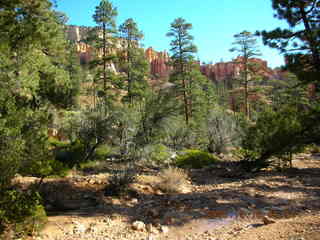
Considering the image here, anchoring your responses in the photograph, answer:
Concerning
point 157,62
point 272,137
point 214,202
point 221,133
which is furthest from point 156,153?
point 157,62

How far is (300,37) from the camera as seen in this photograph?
772 centimetres

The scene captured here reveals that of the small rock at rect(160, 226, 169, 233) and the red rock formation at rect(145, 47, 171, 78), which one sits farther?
the red rock formation at rect(145, 47, 171, 78)

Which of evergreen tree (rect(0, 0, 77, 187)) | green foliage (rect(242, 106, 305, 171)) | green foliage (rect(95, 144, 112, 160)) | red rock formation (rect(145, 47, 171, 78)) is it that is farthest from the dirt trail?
red rock formation (rect(145, 47, 171, 78))

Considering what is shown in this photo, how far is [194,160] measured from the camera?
12055 millimetres

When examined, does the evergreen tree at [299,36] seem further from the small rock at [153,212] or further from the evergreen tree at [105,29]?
the evergreen tree at [105,29]

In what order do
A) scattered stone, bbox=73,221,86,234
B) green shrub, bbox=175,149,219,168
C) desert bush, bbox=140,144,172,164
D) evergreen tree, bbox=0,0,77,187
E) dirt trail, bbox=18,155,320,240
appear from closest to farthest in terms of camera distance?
evergreen tree, bbox=0,0,77,187
dirt trail, bbox=18,155,320,240
scattered stone, bbox=73,221,86,234
desert bush, bbox=140,144,172,164
green shrub, bbox=175,149,219,168

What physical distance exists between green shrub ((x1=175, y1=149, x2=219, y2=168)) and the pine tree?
9744mm

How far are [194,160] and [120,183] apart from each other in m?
5.32

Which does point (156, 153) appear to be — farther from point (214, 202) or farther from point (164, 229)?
point (164, 229)

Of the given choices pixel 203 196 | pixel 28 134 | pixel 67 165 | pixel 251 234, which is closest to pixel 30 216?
pixel 28 134

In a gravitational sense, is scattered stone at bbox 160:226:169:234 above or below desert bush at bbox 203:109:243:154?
below

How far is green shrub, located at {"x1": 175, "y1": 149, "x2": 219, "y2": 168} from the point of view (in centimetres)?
1182

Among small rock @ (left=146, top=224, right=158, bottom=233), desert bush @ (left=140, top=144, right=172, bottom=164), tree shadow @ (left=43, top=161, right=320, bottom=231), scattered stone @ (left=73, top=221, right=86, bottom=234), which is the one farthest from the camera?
desert bush @ (left=140, top=144, right=172, bottom=164)

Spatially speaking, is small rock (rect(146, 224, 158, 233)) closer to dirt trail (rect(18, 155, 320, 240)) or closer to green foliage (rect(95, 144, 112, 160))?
dirt trail (rect(18, 155, 320, 240))
